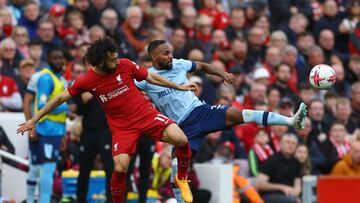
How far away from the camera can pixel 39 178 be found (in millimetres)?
17406

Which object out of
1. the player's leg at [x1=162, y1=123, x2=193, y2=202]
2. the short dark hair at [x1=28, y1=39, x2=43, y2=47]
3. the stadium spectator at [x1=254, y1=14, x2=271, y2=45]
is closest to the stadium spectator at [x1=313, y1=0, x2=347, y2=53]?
the stadium spectator at [x1=254, y1=14, x2=271, y2=45]

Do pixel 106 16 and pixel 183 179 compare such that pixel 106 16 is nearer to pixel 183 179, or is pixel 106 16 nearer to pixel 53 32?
pixel 53 32

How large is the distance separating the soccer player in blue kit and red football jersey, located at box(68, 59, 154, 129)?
685mm

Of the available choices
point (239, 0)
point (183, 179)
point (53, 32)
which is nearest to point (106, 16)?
point (53, 32)

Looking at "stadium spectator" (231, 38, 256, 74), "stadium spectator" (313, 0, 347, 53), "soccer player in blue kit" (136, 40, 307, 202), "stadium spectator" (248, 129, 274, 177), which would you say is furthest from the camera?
"stadium spectator" (313, 0, 347, 53)

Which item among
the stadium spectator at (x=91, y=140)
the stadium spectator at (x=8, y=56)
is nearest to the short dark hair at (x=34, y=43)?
the stadium spectator at (x=8, y=56)

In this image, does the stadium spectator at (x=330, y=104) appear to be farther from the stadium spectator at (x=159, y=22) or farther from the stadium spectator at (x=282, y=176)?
the stadium spectator at (x=159, y=22)

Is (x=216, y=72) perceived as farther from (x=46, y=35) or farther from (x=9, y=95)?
(x=46, y=35)

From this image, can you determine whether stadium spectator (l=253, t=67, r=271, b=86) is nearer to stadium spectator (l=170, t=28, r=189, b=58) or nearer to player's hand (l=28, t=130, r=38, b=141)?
stadium spectator (l=170, t=28, r=189, b=58)

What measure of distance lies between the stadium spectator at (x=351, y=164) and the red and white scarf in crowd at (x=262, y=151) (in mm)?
1172

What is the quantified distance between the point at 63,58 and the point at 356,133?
6996mm

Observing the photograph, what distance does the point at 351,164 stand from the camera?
66.7ft

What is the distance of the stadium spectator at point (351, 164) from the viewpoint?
2009 centimetres

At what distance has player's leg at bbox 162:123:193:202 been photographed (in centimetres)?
1496
